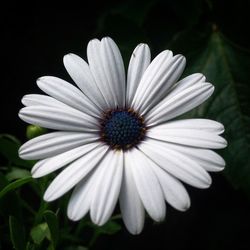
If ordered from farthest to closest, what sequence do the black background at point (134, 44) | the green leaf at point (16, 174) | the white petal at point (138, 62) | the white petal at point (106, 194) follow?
the black background at point (134, 44)
the green leaf at point (16, 174)
the white petal at point (138, 62)
the white petal at point (106, 194)

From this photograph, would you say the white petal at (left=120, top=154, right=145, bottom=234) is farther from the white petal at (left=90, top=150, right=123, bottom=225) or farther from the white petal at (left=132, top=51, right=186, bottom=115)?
the white petal at (left=132, top=51, right=186, bottom=115)

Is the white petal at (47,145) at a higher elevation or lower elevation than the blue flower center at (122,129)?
higher

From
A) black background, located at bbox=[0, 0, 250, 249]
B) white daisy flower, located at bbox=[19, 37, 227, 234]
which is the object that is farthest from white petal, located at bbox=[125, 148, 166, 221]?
black background, located at bbox=[0, 0, 250, 249]

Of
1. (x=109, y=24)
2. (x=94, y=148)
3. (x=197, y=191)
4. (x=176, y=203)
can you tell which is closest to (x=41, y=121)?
(x=94, y=148)

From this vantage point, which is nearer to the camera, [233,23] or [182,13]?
[233,23]

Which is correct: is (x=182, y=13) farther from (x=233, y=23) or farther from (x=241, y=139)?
(x=241, y=139)

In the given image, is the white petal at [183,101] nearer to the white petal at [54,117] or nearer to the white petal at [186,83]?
the white petal at [186,83]

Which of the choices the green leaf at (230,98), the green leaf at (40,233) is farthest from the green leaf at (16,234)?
the green leaf at (230,98)
